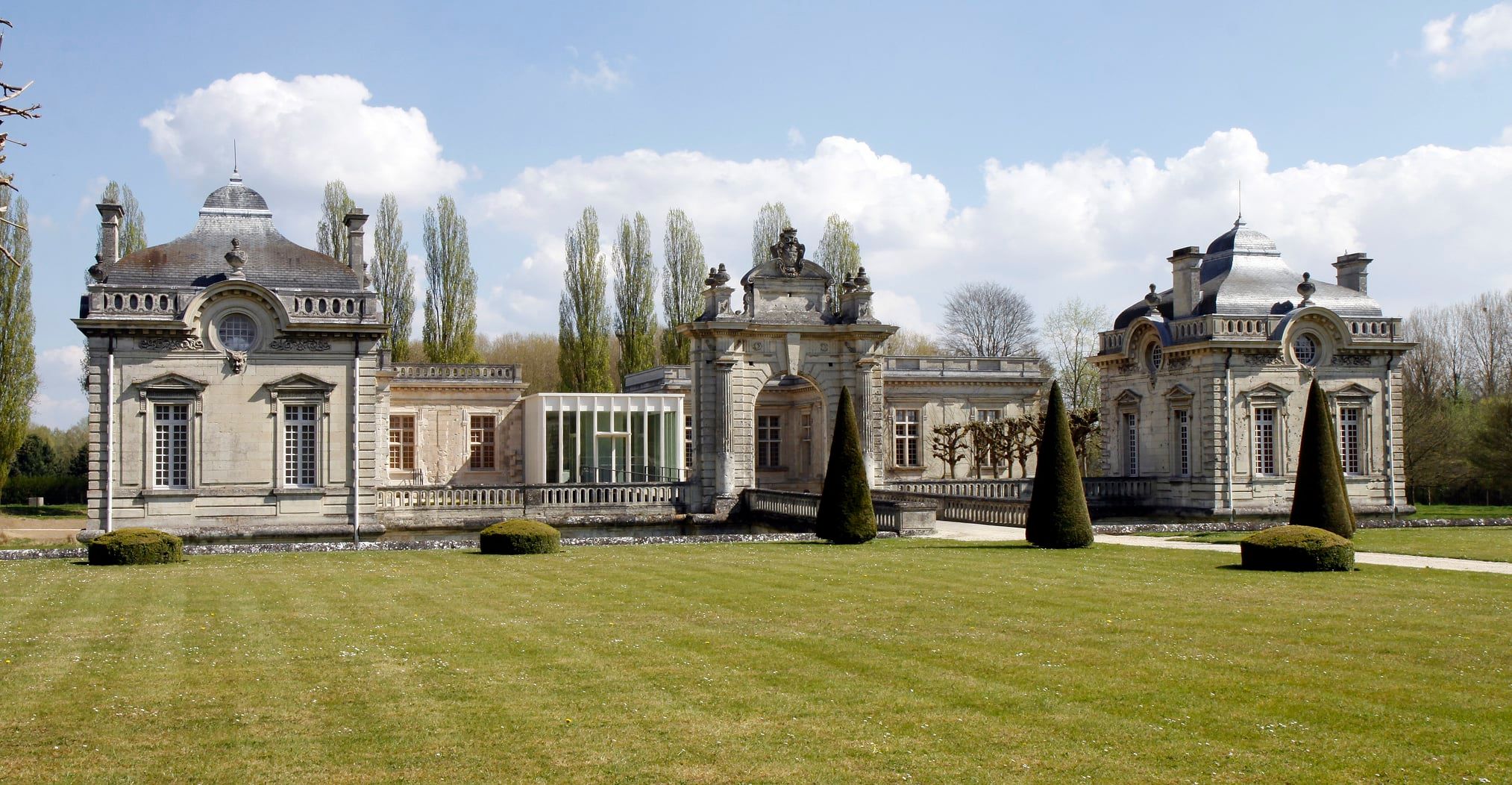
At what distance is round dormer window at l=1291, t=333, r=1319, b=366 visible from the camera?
32688 mm

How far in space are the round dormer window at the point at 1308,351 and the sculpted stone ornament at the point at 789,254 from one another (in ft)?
43.0

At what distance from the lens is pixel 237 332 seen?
27375 mm

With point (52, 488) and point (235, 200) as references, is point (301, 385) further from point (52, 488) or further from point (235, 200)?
point (52, 488)

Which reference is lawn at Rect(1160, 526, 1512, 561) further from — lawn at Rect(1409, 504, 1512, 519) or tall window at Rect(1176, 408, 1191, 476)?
lawn at Rect(1409, 504, 1512, 519)

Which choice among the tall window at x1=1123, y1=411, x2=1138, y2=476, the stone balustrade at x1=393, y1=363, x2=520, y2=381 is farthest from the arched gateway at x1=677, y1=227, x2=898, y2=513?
the stone balustrade at x1=393, y1=363, x2=520, y2=381

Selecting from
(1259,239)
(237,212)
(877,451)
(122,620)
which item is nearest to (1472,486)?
(1259,239)

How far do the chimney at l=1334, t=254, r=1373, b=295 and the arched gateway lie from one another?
43.1 ft

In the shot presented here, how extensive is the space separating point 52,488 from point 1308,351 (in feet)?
147

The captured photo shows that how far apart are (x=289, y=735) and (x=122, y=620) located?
625cm

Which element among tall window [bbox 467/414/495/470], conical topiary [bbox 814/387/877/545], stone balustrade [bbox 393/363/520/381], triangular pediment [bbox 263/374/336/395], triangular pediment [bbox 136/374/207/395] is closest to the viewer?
conical topiary [bbox 814/387/877/545]

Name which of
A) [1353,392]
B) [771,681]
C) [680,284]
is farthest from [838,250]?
[771,681]

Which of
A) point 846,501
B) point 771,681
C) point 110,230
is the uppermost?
point 110,230

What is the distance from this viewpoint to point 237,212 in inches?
1139

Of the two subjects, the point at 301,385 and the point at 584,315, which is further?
the point at 584,315
